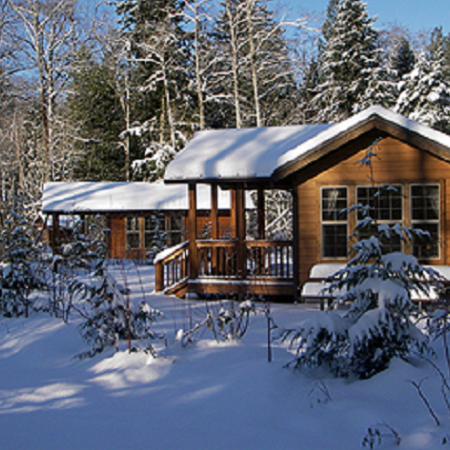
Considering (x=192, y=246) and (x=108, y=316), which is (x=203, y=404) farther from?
(x=192, y=246)

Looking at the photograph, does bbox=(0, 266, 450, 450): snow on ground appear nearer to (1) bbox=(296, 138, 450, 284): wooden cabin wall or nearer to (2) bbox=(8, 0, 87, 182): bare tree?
(1) bbox=(296, 138, 450, 284): wooden cabin wall

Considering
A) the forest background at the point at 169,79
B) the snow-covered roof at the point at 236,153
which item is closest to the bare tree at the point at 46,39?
the forest background at the point at 169,79

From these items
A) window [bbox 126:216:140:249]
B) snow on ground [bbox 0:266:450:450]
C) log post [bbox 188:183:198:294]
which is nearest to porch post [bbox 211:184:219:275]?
log post [bbox 188:183:198:294]

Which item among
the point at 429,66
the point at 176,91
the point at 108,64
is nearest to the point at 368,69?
the point at 429,66

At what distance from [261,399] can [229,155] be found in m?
8.37

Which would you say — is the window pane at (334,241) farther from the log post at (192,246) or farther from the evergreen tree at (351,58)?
the evergreen tree at (351,58)

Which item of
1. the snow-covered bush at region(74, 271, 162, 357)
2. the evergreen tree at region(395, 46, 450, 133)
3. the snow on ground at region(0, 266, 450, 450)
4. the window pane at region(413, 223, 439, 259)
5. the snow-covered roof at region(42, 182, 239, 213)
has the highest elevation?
the evergreen tree at region(395, 46, 450, 133)

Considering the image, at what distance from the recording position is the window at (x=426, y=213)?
10.8 m

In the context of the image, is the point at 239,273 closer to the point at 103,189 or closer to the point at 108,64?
the point at 103,189

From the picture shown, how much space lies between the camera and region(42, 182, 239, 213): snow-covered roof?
77.3 feet

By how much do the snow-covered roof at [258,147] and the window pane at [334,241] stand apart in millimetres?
1710

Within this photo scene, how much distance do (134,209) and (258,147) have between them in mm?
11819

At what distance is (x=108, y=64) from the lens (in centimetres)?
3428

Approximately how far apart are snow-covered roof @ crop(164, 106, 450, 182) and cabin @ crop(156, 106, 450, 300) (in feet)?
0.07
